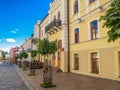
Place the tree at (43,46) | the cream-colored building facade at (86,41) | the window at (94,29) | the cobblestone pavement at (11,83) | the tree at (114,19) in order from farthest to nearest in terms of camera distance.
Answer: the tree at (43,46)
the window at (94,29)
the cream-colored building facade at (86,41)
the cobblestone pavement at (11,83)
the tree at (114,19)

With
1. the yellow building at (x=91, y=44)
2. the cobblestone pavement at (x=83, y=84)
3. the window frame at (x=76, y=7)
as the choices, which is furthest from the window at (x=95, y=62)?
the window frame at (x=76, y=7)

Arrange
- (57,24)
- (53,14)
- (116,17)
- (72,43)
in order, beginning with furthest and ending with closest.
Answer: (53,14), (57,24), (72,43), (116,17)

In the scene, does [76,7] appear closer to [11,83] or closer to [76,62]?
[76,62]

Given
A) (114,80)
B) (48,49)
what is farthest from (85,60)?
(114,80)

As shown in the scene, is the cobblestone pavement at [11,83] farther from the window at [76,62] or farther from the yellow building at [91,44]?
the yellow building at [91,44]

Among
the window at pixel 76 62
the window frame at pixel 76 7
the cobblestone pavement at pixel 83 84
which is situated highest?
the window frame at pixel 76 7

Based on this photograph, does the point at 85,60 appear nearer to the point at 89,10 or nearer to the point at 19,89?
the point at 89,10

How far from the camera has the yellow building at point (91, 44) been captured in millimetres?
15688

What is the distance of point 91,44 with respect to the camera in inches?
739

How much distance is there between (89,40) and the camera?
19.2m

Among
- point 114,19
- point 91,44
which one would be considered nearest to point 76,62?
point 91,44

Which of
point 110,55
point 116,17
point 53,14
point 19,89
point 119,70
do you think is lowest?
point 19,89

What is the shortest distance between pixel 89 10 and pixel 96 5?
1317mm

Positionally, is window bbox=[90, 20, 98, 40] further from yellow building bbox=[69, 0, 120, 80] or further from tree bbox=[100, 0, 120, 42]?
tree bbox=[100, 0, 120, 42]
